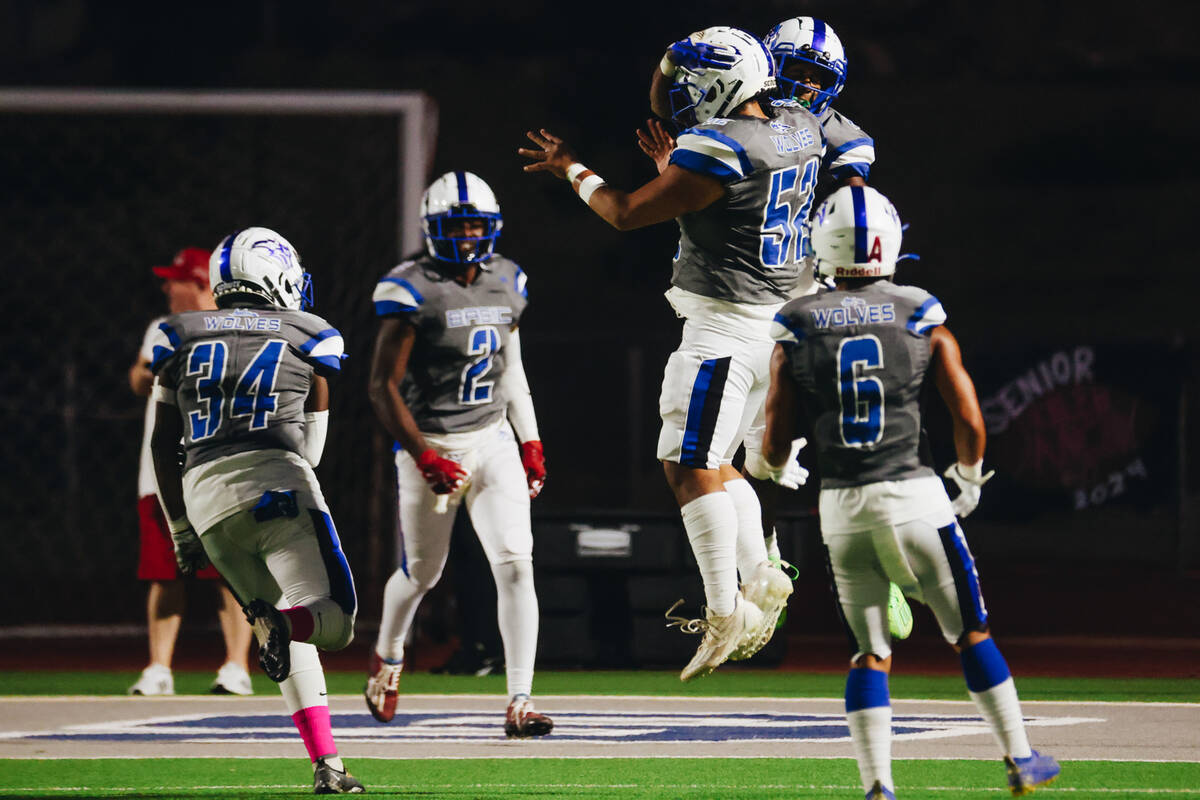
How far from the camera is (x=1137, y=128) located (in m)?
21.0

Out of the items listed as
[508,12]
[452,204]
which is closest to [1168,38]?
[508,12]

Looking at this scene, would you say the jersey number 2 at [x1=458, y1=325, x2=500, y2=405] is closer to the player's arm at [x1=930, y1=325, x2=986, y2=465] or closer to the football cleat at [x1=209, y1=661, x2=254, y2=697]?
the football cleat at [x1=209, y1=661, x2=254, y2=697]

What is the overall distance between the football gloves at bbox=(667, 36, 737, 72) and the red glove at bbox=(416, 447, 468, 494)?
199 cm

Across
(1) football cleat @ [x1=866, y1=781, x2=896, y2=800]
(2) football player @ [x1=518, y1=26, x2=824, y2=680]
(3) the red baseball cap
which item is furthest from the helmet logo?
(3) the red baseball cap

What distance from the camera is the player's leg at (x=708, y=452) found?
584 centimetres

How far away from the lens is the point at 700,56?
5.70m

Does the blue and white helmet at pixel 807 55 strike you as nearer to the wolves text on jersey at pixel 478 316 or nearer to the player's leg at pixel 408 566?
Answer: the wolves text on jersey at pixel 478 316

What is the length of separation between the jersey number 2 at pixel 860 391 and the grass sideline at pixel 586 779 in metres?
1.26

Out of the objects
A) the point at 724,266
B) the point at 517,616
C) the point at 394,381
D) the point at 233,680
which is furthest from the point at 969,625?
the point at 233,680

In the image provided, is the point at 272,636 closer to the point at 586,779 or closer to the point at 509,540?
the point at 586,779

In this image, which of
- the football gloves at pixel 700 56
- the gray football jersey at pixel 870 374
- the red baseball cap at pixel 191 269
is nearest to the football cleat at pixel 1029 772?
the gray football jersey at pixel 870 374

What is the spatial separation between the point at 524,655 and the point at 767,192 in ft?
7.31

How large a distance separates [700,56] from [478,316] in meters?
1.84

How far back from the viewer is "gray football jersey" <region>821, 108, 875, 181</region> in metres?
6.18
